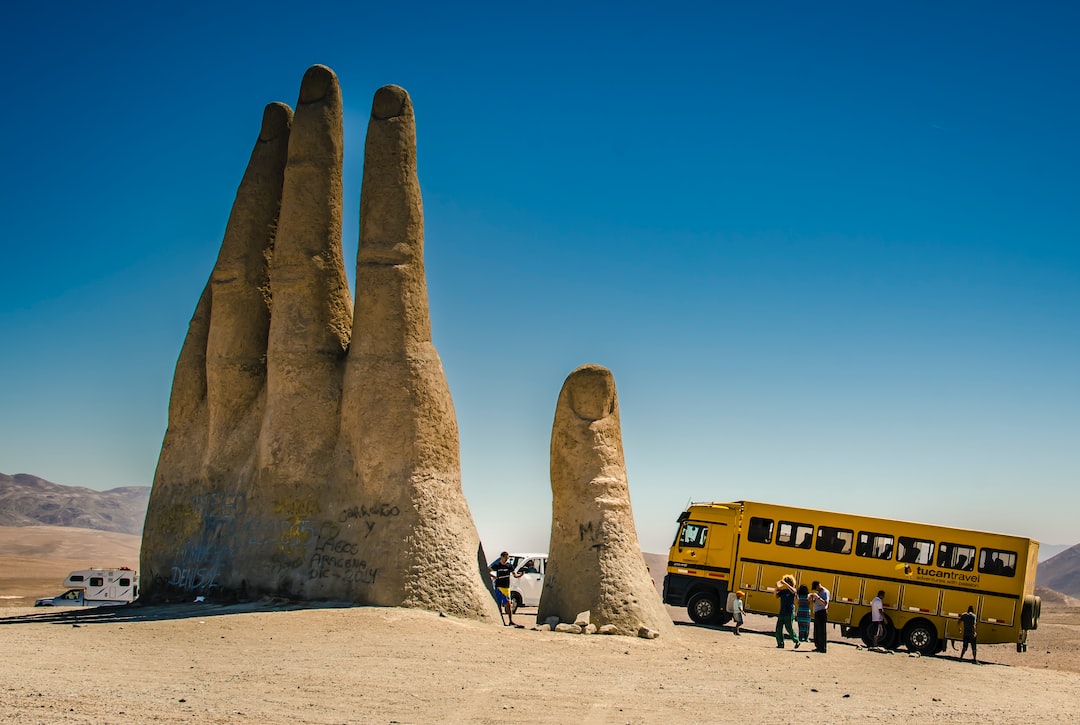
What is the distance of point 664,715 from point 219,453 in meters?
11.7

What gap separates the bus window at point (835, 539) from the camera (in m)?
23.8

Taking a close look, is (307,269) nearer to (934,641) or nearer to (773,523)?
(773,523)

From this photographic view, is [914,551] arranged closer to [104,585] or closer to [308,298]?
[308,298]

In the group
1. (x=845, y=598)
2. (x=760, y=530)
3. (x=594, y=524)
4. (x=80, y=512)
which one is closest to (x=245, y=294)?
(x=594, y=524)

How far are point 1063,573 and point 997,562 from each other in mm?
128427

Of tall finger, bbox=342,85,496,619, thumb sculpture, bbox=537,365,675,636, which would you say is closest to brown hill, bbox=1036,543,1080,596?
thumb sculpture, bbox=537,365,675,636

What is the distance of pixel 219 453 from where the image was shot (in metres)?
19.1

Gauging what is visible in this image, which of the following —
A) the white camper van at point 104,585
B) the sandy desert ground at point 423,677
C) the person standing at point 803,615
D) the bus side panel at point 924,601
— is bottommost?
the white camper van at point 104,585

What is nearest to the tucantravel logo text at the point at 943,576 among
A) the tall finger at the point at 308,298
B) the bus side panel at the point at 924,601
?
the bus side panel at the point at 924,601

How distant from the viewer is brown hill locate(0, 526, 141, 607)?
52688 mm

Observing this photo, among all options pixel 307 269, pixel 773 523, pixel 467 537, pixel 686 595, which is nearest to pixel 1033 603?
pixel 773 523

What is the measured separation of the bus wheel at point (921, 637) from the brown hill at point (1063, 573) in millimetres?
111396

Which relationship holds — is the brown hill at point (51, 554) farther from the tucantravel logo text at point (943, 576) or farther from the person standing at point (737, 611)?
the tucantravel logo text at point (943, 576)

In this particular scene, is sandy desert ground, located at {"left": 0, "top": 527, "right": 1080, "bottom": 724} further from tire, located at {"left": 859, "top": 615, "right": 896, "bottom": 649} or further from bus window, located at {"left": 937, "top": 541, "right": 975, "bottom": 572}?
bus window, located at {"left": 937, "top": 541, "right": 975, "bottom": 572}
